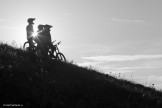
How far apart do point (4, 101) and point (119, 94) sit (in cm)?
661

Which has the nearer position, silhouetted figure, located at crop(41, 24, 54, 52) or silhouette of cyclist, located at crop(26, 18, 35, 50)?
silhouetted figure, located at crop(41, 24, 54, 52)

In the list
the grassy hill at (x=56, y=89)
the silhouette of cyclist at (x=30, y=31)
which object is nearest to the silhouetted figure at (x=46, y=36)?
the silhouette of cyclist at (x=30, y=31)

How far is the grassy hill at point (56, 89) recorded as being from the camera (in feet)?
55.0

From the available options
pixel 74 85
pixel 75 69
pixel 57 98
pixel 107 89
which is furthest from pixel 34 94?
pixel 75 69

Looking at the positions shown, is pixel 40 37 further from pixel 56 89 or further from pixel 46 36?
pixel 56 89

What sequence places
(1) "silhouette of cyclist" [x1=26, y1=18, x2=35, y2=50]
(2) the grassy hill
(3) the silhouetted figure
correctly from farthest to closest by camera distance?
(1) "silhouette of cyclist" [x1=26, y1=18, x2=35, y2=50] < (3) the silhouetted figure < (2) the grassy hill

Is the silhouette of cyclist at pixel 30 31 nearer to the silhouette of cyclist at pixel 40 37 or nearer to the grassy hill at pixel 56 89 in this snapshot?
the silhouette of cyclist at pixel 40 37

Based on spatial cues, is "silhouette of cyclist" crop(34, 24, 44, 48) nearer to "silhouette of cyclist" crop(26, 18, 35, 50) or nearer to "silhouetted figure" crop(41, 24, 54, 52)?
"silhouetted figure" crop(41, 24, 54, 52)

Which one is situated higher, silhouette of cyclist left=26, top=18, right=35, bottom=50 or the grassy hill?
silhouette of cyclist left=26, top=18, right=35, bottom=50

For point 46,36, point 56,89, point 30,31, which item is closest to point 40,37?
point 46,36

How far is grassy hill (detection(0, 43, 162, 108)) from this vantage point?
16750 millimetres

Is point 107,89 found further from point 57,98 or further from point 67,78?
point 57,98

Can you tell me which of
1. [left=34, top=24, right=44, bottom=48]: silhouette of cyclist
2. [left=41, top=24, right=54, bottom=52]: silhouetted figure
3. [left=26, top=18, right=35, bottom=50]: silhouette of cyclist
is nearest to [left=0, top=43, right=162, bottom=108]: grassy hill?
[left=34, top=24, right=44, bottom=48]: silhouette of cyclist

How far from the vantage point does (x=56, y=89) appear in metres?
18.5
